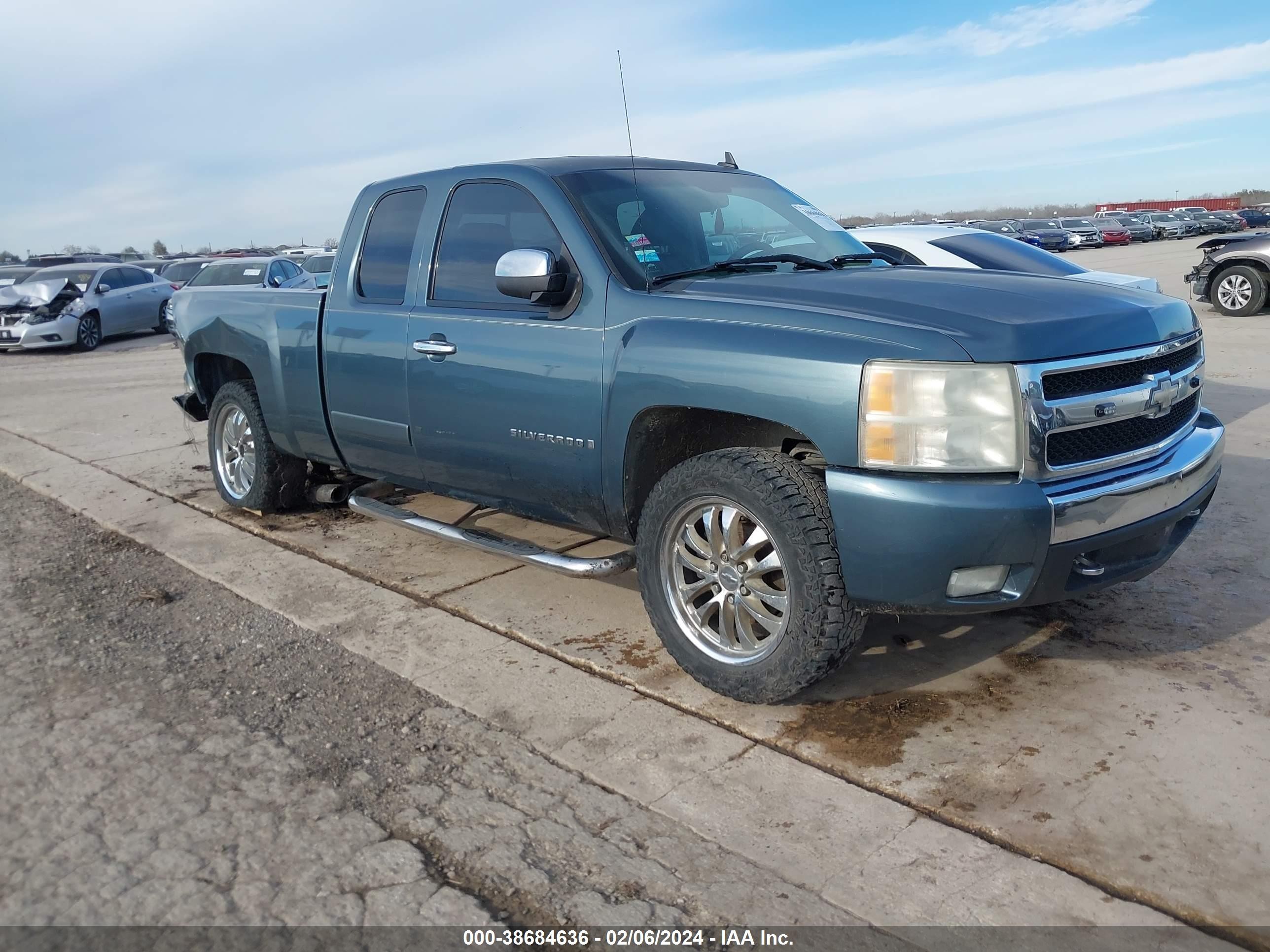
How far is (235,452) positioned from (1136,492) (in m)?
5.13

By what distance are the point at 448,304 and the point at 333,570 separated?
5.17ft

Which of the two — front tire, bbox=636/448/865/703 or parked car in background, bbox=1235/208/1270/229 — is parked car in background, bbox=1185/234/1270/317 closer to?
front tire, bbox=636/448/865/703

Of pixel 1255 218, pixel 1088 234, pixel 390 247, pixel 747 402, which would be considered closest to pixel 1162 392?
pixel 747 402

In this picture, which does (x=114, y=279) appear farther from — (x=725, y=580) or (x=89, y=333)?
(x=725, y=580)

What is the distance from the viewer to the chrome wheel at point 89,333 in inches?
758

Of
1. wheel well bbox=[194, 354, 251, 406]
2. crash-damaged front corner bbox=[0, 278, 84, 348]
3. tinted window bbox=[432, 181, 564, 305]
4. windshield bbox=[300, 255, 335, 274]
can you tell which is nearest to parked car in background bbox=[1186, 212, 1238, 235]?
windshield bbox=[300, 255, 335, 274]

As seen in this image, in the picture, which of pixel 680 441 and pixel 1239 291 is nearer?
pixel 680 441

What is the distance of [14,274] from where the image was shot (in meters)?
23.2

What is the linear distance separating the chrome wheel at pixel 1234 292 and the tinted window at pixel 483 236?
1435cm

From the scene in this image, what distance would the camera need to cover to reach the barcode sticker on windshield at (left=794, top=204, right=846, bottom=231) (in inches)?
188

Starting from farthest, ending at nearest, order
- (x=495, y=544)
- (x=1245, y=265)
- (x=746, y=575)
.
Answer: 1. (x=1245, y=265)
2. (x=495, y=544)
3. (x=746, y=575)

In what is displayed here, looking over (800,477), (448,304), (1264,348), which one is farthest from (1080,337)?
(1264,348)

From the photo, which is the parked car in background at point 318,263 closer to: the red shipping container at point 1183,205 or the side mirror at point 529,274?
the side mirror at point 529,274

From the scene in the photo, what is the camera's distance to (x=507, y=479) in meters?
4.36
